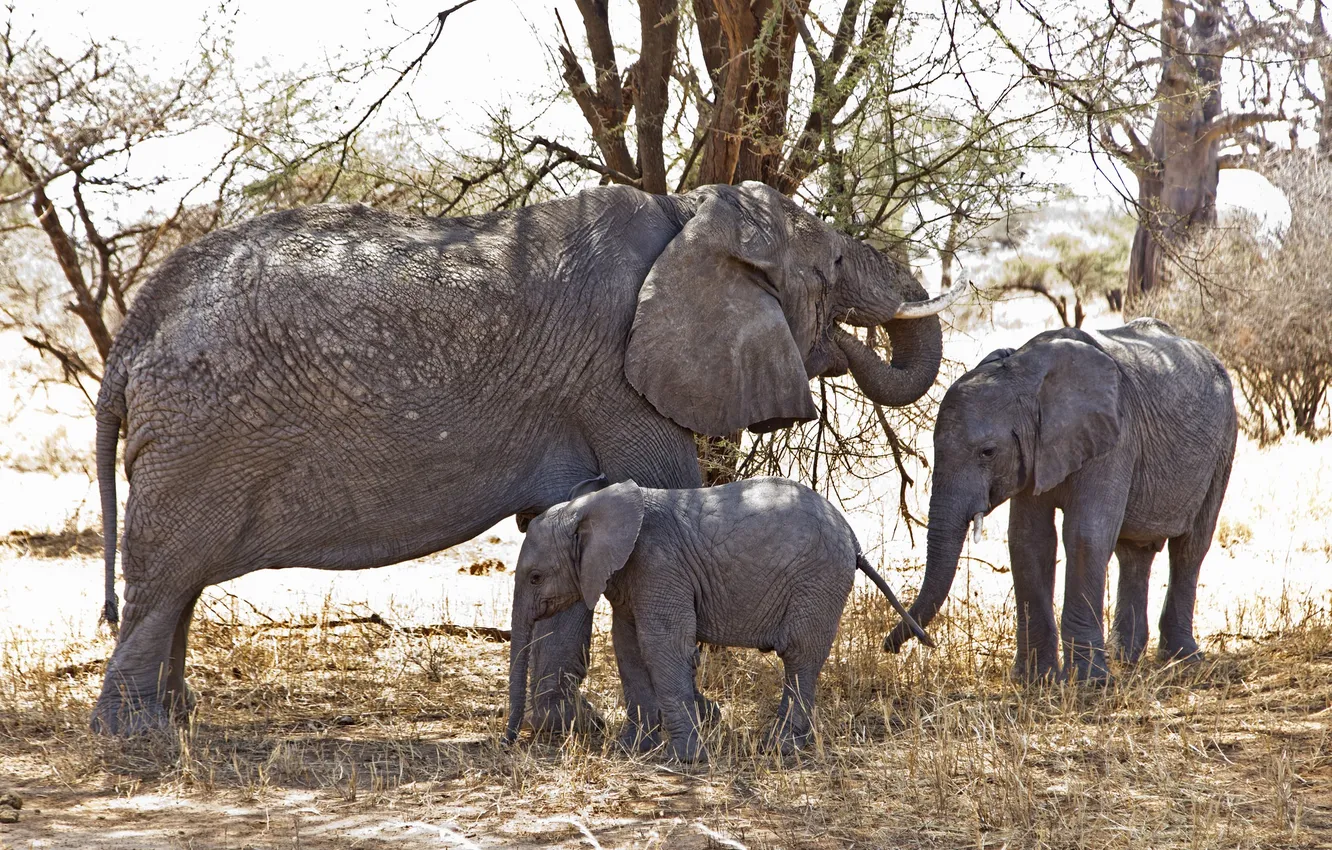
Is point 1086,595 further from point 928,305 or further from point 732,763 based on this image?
point 732,763

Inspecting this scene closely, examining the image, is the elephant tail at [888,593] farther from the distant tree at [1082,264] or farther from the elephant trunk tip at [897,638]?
the distant tree at [1082,264]

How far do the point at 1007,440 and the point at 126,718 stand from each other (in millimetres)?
4190

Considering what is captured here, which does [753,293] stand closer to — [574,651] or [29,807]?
[574,651]

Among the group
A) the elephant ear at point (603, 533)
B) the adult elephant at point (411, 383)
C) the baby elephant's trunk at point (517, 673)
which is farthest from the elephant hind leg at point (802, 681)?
the baby elephant's trunk at point (517, 673)

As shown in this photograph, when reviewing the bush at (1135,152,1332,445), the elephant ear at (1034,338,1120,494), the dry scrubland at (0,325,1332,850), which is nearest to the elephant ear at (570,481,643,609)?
the dry scrubland at (0,325,1332,850)

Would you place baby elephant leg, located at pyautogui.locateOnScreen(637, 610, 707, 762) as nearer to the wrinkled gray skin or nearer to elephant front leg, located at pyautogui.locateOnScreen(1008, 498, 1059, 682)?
the wrinkled gray skin

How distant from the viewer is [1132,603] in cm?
722

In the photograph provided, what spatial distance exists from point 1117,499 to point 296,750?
401cm

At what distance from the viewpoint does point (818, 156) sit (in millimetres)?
7742

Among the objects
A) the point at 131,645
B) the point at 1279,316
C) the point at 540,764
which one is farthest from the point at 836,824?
the point at 1279,316

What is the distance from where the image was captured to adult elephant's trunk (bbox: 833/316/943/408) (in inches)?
279

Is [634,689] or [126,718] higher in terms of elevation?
[634,689]

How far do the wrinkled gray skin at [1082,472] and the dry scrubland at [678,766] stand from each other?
0.36 meters

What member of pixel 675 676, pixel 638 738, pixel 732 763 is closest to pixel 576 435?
pixel 675 676
